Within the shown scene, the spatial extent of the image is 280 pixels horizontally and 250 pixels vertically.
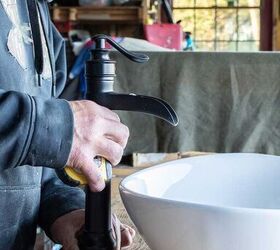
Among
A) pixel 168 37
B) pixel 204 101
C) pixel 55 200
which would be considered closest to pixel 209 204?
pixel 55 200

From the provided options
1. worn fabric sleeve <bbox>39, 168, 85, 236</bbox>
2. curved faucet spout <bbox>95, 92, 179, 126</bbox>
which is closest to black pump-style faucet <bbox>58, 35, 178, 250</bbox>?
curved faucet spout <bbox>95, 92, 179, 126</bbox>

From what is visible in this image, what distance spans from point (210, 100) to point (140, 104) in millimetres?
1250

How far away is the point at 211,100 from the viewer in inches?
65.2

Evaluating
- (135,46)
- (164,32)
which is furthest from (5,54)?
(164,32)

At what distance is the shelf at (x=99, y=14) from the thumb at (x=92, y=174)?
2293mm

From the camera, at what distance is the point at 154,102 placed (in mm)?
417

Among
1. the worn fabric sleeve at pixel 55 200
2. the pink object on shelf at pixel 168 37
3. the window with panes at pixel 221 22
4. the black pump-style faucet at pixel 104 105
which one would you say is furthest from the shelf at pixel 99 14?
the black pump-style faucet at pixel 104 105

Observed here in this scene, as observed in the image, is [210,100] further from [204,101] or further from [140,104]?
[140,104]

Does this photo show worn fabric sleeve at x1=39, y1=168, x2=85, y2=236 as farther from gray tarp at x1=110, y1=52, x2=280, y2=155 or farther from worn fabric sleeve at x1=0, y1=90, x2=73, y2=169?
gray tarp at x1=110, y1=52, x2=280, y2=155

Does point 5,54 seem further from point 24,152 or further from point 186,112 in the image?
point 186,112

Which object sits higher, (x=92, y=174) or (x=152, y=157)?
(x=92, y=174)

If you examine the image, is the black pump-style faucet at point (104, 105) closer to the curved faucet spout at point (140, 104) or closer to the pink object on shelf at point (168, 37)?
the curved faucet spout at point (140, 104)

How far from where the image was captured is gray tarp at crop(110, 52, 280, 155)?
165 cm

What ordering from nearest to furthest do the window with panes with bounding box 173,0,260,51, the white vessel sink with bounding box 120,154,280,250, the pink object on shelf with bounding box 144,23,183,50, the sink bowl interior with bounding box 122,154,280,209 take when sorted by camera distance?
the white vessel sink with bounding box 120,154,280,250 → the sink bowl interior with bounding box 122,154,280,209 → the pink object on shelf with bounding box 144,23,183,50 → the window with panes with bounding box 173,0,260,51
